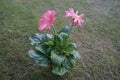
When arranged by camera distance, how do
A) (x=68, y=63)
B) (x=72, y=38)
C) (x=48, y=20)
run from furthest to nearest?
1. (x=72, y=38)
2. (x=68, y=63)
3. (x=48, y=20)

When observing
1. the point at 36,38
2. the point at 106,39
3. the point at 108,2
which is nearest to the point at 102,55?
the point at 106,39

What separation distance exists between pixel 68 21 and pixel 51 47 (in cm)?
104

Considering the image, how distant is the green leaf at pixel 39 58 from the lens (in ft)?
Result: 6.01

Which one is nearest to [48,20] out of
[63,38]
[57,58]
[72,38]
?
[63,38]

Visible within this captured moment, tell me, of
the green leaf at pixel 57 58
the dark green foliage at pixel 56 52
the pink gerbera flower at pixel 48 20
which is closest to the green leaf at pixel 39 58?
the dark green foliage at pixel 56 52

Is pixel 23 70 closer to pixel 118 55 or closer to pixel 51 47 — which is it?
pixel 51 47

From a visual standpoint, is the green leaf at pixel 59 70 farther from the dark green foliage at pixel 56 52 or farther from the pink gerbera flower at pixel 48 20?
the pink gerbera flower at pixel 48 20

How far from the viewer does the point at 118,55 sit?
2.32 meters

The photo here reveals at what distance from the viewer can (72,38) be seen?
2.55 meters

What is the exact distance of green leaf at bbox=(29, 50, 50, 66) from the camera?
183 cm

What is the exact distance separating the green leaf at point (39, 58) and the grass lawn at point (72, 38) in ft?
0.73

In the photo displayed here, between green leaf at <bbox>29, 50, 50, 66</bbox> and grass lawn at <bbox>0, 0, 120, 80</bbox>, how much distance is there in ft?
0.73

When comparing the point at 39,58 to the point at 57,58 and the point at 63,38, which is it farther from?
the point at 63,38

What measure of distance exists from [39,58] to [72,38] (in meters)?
0.82
